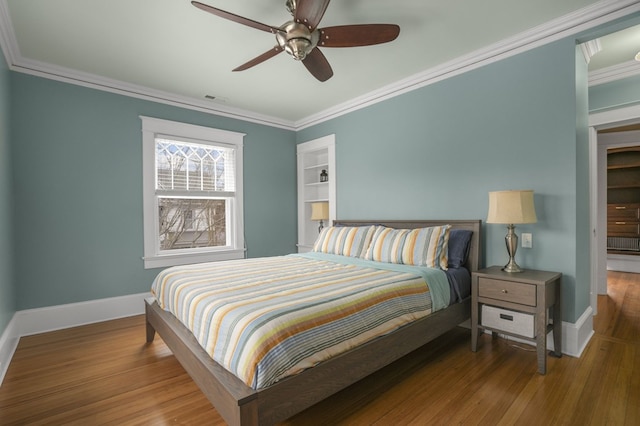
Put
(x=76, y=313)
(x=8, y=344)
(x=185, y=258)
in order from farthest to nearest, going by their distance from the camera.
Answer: (x=185, y=258) → (x=76, y=313) → (x=8, y=344)

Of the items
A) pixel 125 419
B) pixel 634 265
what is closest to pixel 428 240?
pixel 125 419

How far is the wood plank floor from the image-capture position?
175cm

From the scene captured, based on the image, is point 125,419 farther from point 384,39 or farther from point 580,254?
point 580,254

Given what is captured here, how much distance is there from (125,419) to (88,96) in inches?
131

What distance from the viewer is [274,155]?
4945mm

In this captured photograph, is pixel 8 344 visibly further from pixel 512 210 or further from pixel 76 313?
pixel 512 210

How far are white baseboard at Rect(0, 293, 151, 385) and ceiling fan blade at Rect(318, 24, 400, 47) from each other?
3.46 meters

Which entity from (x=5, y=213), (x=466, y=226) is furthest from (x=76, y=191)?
(x=466, y=226)

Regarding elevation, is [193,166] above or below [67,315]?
above

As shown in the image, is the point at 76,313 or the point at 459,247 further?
the point at 76,313

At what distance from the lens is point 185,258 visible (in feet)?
13.1

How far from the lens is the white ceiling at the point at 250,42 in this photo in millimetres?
Answer: 2285

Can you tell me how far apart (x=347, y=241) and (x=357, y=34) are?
205cm

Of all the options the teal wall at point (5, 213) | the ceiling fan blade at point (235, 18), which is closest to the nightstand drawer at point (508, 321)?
the ceiling fan blade at point (235, 18)
